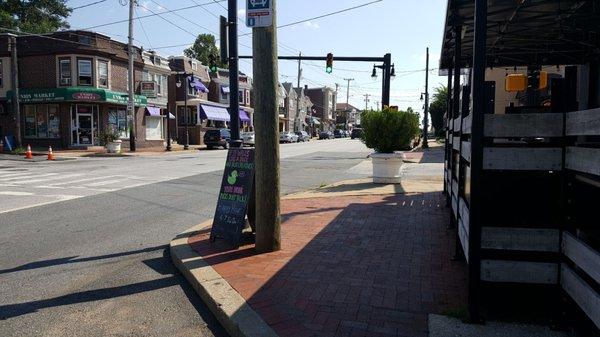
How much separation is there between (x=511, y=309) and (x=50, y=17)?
6543cm

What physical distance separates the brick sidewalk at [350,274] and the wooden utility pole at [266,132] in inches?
16.1

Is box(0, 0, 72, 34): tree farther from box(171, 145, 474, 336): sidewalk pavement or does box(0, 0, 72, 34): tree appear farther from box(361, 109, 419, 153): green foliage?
box(171, 145, 474, 336): sidewalk pavement

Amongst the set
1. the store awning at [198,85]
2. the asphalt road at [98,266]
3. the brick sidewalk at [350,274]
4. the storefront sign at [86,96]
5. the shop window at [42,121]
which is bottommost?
the asphalt road at [98,266]

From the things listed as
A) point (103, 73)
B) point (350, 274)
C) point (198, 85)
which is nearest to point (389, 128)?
point (350, 274)

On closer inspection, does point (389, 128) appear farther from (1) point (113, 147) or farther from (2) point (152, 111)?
(2) point (152, 111)

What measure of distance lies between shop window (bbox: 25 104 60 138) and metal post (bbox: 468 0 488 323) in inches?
1324

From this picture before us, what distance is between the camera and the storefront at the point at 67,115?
31.7m

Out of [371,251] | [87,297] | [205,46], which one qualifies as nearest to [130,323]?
[87,297]

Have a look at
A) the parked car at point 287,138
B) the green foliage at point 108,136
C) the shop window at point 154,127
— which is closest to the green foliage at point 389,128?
the green foliage at point 108,136

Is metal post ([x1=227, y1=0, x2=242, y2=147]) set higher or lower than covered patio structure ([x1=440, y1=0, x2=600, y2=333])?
higher

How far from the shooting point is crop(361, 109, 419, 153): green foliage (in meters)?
12.9

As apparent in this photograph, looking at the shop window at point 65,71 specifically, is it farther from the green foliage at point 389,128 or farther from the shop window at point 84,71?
the green foliage at point 389,128

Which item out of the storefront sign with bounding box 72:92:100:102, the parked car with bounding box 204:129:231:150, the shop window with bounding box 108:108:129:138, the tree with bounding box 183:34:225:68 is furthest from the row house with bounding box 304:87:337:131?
the storefront sign with bounding box 72:92:100:102

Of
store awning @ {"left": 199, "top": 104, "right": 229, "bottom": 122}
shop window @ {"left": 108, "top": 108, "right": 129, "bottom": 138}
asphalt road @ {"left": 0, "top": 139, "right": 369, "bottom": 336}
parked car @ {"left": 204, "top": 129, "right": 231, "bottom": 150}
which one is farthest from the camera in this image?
store awning @ {"left": 199, "top": 104, "right": 229, "bottom": 122}
